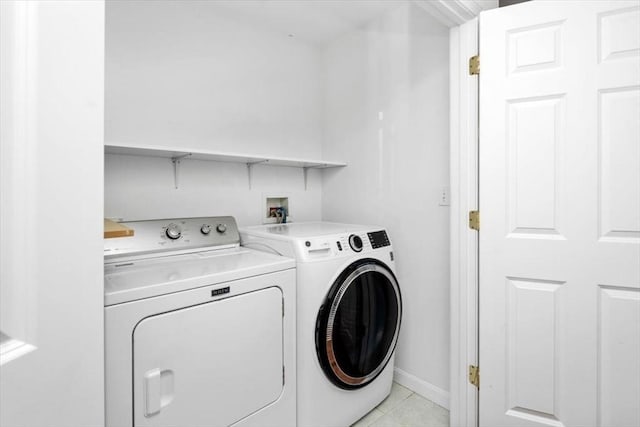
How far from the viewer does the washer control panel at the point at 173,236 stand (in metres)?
1.49

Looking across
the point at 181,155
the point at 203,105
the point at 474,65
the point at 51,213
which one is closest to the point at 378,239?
the point at 474,65

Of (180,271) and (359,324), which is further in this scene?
(359,324)

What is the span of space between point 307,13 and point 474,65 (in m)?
1.24

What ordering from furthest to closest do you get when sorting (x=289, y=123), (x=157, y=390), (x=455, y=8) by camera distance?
1. (x=289, y=123)
2. (x=455, y=8)
3. (x=157, y=390)

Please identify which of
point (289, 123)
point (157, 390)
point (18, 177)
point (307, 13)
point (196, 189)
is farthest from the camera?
point (289, 123)

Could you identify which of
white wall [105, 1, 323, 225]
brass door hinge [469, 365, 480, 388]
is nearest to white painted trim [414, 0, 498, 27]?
white wall [105, 1, 323, 225]

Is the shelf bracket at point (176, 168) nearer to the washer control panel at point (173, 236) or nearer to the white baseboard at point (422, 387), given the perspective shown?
the washer control panel at point (173, 236)

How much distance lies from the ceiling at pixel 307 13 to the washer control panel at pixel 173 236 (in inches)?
55.2

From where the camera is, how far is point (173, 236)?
167cm

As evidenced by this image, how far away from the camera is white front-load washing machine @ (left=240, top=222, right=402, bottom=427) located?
1517 mm

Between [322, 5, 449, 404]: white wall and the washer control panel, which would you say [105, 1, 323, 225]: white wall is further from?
[322, 5, 449, 404]: white wall

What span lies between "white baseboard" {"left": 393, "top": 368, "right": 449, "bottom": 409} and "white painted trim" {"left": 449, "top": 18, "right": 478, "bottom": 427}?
245 mm

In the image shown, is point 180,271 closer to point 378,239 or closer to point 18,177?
point 18,177

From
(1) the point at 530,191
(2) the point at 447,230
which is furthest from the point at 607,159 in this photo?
(2) the point at 447,230
